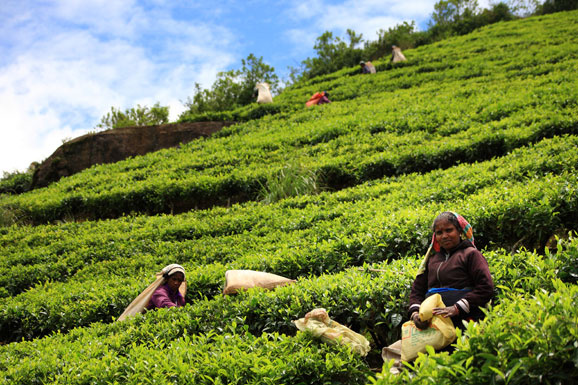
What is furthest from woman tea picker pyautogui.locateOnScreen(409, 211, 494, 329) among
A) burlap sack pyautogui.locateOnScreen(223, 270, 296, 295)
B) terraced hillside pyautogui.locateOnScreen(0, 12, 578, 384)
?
burlap sack pyautogui.locateOnScreen(223, 270, 296, 295)

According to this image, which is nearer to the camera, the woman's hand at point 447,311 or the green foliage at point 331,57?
the woman's hand at point 447,311

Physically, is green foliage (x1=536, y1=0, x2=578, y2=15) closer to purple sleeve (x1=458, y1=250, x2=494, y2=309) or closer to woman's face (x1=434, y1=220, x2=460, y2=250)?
woman's face (x1=434, y1=220, x2=460, y2=250)

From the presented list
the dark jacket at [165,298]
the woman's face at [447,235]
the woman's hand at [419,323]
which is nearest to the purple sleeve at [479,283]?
the woman's face at [447,235]

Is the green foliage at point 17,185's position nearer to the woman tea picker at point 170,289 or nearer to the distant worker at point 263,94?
the distant worker at point 263,94

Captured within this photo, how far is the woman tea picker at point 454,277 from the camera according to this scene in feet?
12.2

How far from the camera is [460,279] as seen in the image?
156 inches

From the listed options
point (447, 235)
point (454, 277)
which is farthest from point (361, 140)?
point (454, 277)

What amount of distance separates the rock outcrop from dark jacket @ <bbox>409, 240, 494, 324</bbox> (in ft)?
52.3

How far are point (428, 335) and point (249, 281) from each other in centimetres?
270

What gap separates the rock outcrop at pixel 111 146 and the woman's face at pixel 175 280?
13294 mm

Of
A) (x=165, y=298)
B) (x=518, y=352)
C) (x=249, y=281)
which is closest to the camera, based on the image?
(x=518, y=352)

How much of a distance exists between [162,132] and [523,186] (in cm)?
1588

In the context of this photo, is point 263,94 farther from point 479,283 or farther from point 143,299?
point 479,283

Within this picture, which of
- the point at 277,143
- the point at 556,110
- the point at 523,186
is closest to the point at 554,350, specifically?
the point at 523,186
